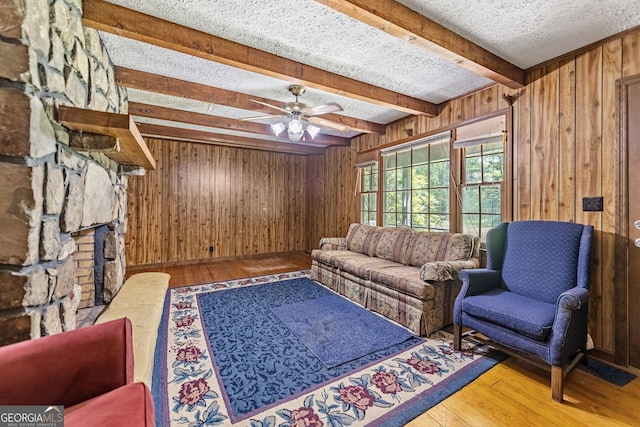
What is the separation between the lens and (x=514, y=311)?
6.20 feet

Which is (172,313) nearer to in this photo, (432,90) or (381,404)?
(381,404)

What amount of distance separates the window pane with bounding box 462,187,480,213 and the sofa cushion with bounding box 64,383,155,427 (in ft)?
11.3

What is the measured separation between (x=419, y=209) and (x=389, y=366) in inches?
98.8

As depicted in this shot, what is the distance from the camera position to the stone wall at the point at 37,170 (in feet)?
3.56

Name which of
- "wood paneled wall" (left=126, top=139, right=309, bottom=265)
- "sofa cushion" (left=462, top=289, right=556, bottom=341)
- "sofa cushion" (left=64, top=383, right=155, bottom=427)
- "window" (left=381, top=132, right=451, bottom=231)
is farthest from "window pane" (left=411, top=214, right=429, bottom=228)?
"sofa cushion" (left=64, top=383, right=155, bottom=427)

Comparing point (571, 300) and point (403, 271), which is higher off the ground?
point (571, 300)

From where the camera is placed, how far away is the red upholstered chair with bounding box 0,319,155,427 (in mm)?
869

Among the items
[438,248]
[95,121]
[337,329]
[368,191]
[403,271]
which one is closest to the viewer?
[95,121]

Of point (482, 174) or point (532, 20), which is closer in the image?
point (532, 20)

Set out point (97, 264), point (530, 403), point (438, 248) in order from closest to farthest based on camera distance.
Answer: point (530, 403) → point (97, 264) → point (438, 248)

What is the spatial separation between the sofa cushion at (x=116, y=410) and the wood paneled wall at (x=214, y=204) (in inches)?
193

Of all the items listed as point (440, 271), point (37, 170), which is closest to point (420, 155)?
point (440, 271)

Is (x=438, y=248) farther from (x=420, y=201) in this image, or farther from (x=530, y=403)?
(x=530, y=403)

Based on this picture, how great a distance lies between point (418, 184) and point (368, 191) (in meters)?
1.17
